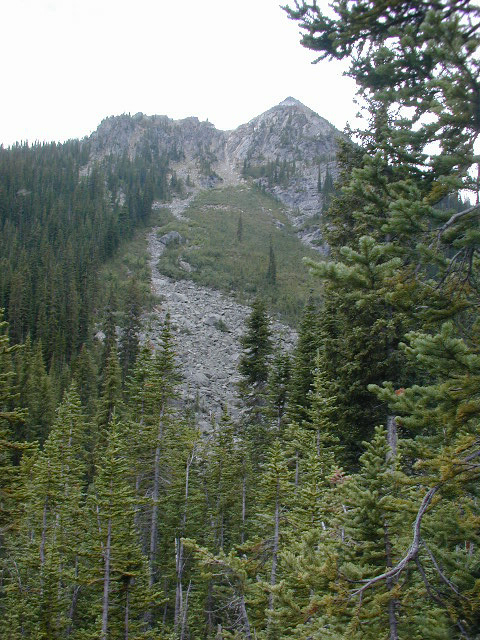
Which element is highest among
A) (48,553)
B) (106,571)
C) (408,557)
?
(408,557)

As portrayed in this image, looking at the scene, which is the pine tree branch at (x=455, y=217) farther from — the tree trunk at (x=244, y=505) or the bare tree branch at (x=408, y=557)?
the tree trunk at (x=244, y=505)

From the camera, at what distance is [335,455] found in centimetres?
1764

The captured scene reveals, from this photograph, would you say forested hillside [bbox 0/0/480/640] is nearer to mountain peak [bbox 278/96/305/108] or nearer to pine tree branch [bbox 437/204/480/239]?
pine tree branch [bbox 437/204/480/239]

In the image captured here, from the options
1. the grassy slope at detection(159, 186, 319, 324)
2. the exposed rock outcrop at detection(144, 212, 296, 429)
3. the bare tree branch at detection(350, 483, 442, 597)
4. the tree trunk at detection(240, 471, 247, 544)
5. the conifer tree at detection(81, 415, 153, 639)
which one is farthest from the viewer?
the grassy slope at detection(159, 186, 319, 324)

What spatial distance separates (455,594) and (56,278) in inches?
2805

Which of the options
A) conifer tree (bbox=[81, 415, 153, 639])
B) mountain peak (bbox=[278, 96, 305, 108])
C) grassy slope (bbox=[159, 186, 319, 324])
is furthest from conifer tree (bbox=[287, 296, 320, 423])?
mountain peak (bbox=[278, 96, 305, 108])

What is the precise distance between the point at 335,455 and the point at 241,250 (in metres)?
77.9

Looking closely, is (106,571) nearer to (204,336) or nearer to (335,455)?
(335,455)

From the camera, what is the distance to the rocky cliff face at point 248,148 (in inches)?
5438

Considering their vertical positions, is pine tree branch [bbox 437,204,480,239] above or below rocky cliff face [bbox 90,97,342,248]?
below

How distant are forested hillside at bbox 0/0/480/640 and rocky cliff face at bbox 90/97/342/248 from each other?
107m

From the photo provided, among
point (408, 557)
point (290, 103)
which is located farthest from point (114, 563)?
point (290, 103)

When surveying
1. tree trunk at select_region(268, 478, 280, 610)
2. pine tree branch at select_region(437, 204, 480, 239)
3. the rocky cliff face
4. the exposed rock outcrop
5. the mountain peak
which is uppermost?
the mountain peak

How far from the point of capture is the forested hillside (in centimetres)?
455
